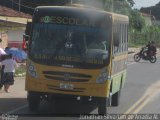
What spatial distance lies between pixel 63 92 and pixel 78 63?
2.48 feet

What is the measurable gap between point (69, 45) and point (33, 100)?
61.9 inches

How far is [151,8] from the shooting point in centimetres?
16250

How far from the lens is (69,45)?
1329 cm

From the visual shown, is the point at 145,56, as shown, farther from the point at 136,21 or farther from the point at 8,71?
the point at 136,21

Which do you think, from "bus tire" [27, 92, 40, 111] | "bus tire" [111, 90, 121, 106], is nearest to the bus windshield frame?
"bus tire" [27, 92, 40, 111]

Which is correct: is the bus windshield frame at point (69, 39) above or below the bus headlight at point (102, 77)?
above

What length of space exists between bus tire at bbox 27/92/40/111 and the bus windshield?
801 mm

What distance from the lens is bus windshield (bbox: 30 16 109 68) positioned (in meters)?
13.1

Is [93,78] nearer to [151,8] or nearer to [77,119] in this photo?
[77,119]

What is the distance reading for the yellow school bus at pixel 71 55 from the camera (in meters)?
12.9

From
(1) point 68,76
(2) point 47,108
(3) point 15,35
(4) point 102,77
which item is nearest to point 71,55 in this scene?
(1) point 68,76

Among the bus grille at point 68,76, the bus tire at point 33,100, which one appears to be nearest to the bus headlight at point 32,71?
the bus grille at point 68,76

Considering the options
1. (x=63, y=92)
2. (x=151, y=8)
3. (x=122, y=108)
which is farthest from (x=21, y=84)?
(x=151, y=8)

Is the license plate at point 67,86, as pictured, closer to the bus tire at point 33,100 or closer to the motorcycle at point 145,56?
the bus tire at point 33,100
